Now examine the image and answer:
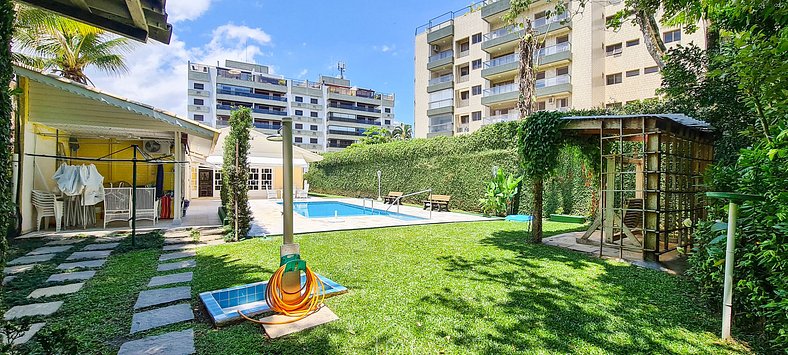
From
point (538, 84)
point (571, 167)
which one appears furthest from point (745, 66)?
point (538, 84)

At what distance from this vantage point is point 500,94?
110 feet

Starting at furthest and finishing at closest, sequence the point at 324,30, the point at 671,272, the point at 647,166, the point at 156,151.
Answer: the point at 324,30, the point at 156,151, the point at 647,166, the point at 671,272

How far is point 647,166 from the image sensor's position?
7.11 metres

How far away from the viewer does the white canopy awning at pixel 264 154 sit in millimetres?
20766

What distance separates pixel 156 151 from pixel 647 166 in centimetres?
1609

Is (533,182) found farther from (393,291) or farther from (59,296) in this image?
(59,296)

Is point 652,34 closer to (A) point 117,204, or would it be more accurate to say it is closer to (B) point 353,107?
(A) point 117,204

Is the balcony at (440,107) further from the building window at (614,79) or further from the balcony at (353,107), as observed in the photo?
the balcony at (353,107)

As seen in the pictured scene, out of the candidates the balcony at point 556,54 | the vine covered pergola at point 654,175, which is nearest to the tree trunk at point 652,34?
the vine covered pergola at point 654,175

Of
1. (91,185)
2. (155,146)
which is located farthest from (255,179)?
(91,185)

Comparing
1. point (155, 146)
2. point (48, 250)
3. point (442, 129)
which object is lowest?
point (48, 250)

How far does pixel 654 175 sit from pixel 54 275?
36.0 feet

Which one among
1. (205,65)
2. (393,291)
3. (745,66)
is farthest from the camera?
(205,65)

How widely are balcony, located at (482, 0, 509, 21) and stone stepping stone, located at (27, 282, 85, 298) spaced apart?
36.3 meters
